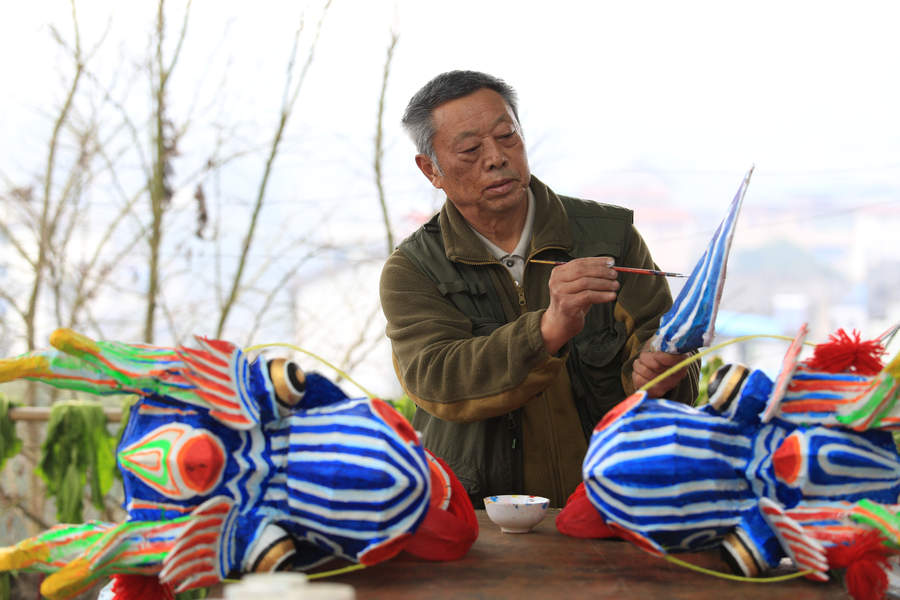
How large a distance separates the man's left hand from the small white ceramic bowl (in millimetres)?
276

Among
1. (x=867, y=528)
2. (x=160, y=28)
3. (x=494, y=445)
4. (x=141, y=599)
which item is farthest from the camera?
(x=160, y=28)

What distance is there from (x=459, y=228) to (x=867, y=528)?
1.07 m

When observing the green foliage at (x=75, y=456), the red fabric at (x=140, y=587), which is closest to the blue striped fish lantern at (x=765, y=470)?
the red fabric at (x=140, y=587)

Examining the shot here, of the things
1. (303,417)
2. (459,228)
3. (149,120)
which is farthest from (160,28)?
(303,417)

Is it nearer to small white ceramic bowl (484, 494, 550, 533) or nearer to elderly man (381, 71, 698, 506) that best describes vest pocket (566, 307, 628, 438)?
elderly man (381, 71, 698, 506)

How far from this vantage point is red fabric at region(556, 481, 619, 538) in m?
1.27

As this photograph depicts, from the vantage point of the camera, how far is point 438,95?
5.86 feet

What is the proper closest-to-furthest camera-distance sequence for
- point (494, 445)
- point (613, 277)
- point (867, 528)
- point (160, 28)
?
point (867, 528) → point (613, 277) → point (494, 445) → point (160, 28)

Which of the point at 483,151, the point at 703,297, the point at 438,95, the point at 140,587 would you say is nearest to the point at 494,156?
the point at 483,151

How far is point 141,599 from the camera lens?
1.11 m

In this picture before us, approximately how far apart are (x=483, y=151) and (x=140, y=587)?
1.07m

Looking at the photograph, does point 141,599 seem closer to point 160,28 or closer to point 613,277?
point 613,277

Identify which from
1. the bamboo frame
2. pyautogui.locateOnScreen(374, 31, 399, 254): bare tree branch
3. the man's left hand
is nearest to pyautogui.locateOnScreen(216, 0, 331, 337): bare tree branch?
pyautogui.locateOnScreen(374, 31, 399, 254): bare tree branch

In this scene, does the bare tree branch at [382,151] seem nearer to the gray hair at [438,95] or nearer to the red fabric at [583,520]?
the gray hair at [438,95]
